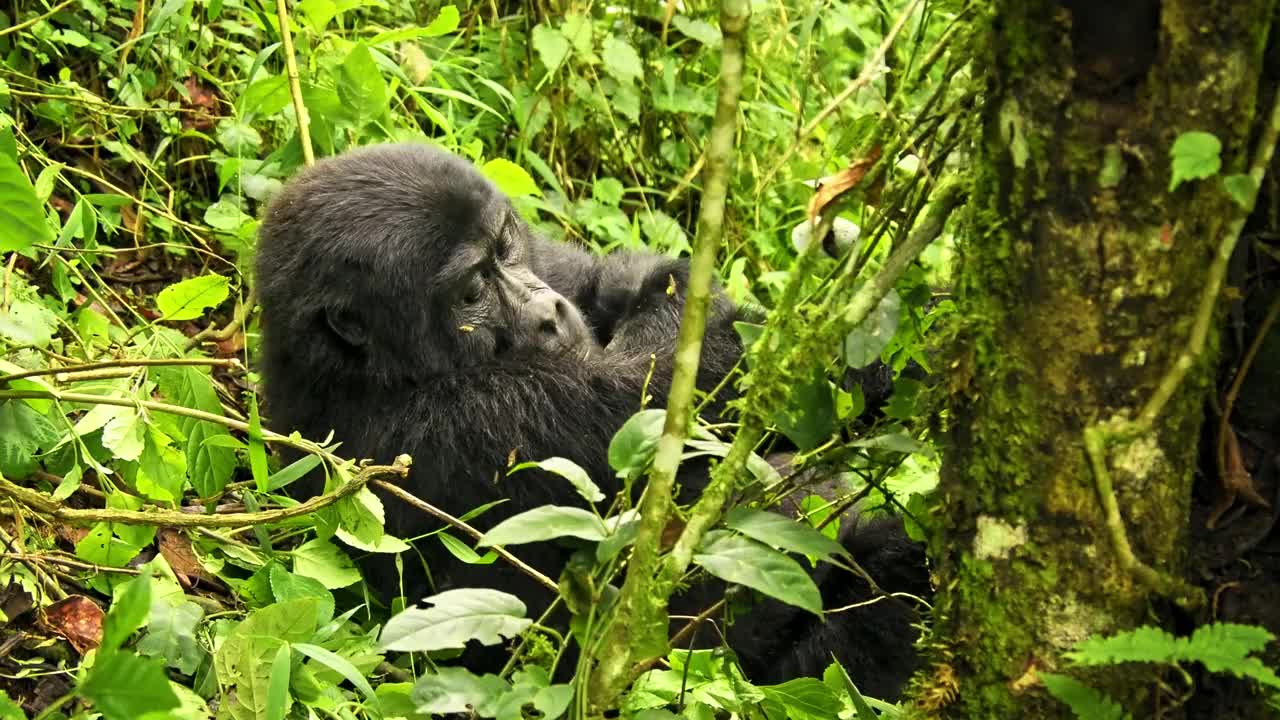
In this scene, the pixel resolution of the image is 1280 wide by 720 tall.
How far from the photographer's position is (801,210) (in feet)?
16.7

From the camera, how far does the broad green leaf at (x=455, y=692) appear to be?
5.49 ft

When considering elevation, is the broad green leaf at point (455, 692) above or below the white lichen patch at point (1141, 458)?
below

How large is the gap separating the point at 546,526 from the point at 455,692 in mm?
251

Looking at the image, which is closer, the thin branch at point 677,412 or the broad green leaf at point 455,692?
the thin branch at point 677,412

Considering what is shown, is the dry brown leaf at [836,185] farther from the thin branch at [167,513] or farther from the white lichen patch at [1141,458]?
the thin branch at [167,513]

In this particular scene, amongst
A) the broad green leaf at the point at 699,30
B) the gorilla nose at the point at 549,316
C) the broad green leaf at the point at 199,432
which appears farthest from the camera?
the broad green leaf at the point at 699,30

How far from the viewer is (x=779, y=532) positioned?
1.70 m

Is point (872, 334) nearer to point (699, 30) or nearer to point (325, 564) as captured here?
point (325, 564)

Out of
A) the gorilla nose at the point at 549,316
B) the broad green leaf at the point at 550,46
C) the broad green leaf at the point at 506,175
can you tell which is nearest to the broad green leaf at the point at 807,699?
the gorilla nose at the point at 549,316

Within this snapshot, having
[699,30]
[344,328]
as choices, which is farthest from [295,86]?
[699,30]

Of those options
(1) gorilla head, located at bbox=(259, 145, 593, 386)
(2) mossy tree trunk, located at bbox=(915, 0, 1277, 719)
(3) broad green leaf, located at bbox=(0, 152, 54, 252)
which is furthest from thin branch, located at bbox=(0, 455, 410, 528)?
(2) mossy tree trunk, located at bbox=(915, 0, 1277, 719)

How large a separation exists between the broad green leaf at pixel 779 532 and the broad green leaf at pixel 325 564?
1335 millimetres

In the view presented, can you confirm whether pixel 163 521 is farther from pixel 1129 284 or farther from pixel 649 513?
pixel 1129 284

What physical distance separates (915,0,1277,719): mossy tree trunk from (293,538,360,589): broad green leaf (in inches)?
61.8
